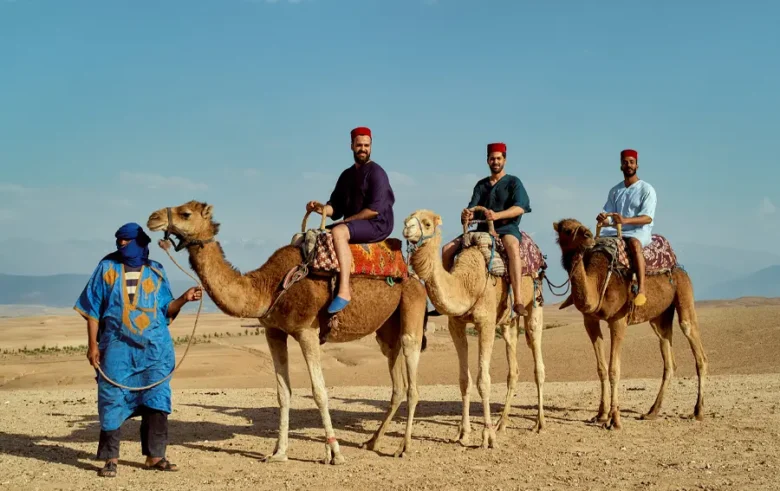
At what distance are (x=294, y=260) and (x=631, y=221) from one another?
517cm

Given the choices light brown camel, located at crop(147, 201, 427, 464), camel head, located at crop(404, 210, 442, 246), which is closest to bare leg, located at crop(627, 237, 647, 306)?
light brown camel, located at crop(147, 201, 427, 464)

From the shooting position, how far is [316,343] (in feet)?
26.1

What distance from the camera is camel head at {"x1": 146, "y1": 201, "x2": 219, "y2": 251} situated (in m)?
7.11

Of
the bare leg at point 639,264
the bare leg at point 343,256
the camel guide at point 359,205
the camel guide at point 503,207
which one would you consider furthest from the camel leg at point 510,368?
the bare leg at point 343,256

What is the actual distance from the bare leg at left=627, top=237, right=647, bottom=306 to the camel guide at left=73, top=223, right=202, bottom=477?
20.3 feet

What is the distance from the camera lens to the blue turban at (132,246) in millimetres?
7332

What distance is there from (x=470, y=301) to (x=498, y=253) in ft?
3.23

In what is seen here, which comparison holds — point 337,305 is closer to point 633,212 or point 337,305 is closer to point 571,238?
point 571,238

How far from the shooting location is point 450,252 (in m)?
9.62

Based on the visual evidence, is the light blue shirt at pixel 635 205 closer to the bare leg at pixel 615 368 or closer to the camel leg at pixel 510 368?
the bare leg at pixel 615 368

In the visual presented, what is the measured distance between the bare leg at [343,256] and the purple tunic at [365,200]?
0.58ft

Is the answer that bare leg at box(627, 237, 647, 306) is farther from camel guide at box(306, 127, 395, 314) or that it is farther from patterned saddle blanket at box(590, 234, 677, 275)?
camel guide at box(306, 127, 395, 314)

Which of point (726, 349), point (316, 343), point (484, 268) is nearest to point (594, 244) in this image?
point (484, 268)

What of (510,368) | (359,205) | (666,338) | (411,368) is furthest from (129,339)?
(666,338)
